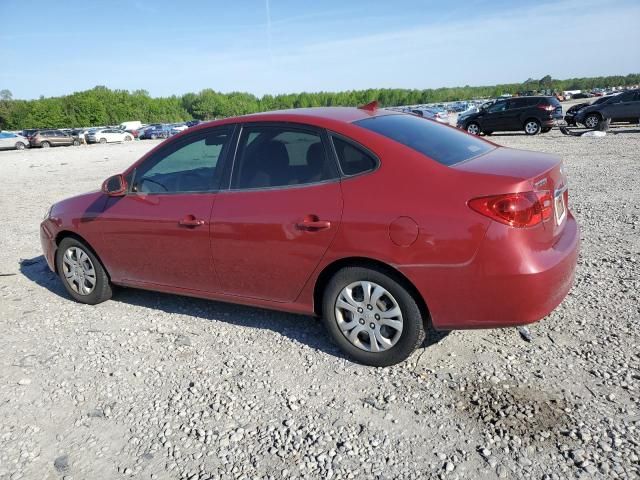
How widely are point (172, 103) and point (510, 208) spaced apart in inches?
4284

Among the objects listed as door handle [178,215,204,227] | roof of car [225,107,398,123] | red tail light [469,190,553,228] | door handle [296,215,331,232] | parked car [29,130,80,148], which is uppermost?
roof of car [225,107,398,123]

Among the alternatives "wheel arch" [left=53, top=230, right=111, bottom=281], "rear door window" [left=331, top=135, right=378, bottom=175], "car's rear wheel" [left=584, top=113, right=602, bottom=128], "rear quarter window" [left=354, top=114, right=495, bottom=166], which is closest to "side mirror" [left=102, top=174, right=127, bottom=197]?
"wheel arch" [left=53, top=230, right=111, bottom=281]

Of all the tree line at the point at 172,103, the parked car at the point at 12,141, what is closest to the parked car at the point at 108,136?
the parked car at the point at 12,141

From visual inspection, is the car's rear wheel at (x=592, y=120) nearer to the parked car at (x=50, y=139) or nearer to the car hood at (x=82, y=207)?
the car hood at (x=82, y=207)

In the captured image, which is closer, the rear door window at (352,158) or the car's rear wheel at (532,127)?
the rear door window at (352,158)

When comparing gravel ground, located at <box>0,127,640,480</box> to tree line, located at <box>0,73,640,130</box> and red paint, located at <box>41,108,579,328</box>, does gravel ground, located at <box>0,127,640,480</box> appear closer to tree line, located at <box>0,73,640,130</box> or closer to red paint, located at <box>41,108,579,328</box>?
red paint, located at <box>41,108,579,328</box>

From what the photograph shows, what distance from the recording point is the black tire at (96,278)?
15.4 ft

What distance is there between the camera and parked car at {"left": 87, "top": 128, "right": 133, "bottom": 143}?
1826 inches

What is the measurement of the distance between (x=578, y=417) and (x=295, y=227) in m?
1.97

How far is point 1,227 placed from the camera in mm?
8844

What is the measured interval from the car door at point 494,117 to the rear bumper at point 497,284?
20.9 metres

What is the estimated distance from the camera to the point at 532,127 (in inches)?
853

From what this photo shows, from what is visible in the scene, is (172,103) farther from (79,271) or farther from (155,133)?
(79,271)

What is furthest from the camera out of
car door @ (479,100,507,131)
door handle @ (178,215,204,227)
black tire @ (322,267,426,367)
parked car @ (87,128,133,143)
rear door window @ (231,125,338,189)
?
parked car @ (87,128,133,143)
